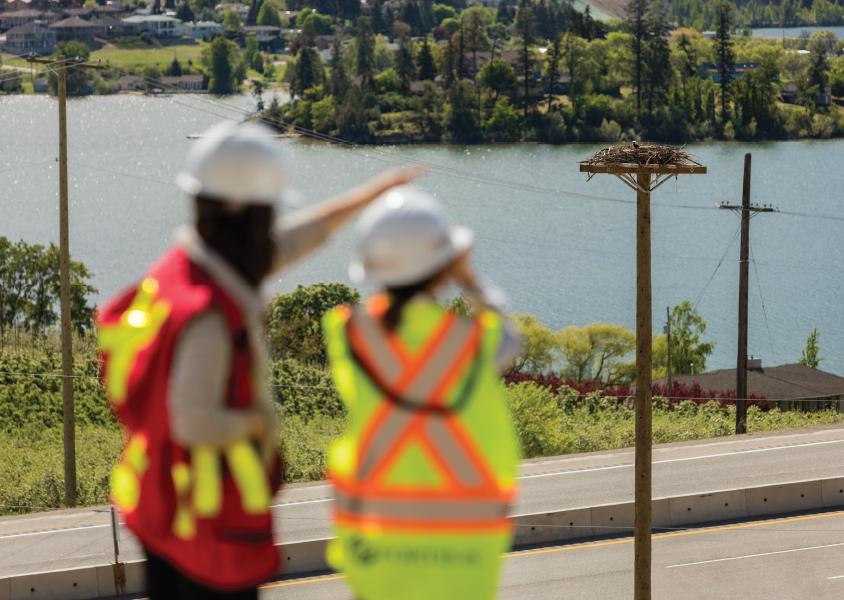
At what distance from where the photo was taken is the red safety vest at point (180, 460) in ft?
8.87

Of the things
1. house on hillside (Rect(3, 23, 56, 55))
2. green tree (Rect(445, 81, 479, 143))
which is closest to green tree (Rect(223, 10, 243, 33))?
house on hillside (Rect(3, 23, 56, 55))

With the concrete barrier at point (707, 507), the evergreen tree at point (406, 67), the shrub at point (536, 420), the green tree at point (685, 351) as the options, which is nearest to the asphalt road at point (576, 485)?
the concrete barrier at point (707, 507)

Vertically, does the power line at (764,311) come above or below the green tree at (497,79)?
below

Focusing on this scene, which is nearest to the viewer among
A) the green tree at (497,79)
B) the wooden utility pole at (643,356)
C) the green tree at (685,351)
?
the wooden utility pole at (643,356)

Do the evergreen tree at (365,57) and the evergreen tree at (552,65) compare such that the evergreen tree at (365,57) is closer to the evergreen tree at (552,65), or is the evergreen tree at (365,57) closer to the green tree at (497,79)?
the green tree at (497,79)

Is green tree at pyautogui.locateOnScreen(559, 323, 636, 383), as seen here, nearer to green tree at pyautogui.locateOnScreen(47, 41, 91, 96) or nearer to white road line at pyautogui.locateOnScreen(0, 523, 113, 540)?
white road line at pyautogui.locateOnScreen(0, 523, 113, 540)

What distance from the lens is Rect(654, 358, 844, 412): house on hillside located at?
141ft

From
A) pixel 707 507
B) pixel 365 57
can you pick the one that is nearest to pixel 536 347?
pixel 707 507

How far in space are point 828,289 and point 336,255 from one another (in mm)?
24012

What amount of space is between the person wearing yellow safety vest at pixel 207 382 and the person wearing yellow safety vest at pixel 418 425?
18 cm

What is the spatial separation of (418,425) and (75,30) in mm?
201704

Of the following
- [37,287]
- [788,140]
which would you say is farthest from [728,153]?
[37,287]

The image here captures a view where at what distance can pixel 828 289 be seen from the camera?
70.9 m

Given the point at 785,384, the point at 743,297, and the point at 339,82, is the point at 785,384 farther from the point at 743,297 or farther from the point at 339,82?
the point at 339,82
